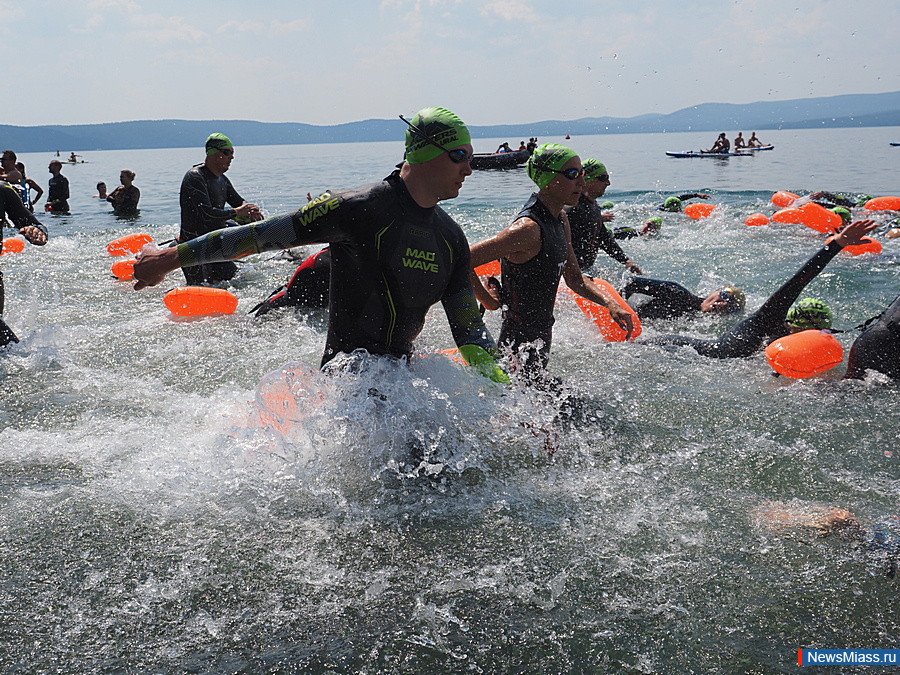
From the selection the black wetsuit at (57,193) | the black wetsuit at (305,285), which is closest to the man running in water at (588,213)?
the black wetsuit at (305,285)

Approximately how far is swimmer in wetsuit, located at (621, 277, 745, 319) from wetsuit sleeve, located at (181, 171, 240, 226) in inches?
201

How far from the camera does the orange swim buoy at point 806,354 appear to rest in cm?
561

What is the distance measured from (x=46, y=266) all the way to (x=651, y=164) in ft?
119

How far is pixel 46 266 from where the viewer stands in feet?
39.8

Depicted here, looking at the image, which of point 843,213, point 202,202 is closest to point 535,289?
point 202,202

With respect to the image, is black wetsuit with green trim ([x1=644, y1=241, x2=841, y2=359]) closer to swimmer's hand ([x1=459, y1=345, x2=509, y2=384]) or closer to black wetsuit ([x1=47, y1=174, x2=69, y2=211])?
swimmer's hand ([x1=459, y1=345, x2=509, y2=384])

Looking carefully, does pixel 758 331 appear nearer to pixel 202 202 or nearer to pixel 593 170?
pixel 593 170

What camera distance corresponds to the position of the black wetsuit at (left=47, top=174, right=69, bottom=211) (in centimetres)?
2125

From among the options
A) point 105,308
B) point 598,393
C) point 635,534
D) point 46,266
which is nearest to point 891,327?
point 598,393

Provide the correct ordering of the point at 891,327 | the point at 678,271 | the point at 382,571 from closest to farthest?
the point at 382,571, the point at 891,327, the point at 678,271

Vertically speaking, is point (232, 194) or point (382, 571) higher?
point (232, 194)

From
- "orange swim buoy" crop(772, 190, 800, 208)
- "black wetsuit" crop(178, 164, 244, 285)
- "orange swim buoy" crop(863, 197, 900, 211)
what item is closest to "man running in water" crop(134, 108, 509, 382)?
"black wetsuit" crop(178, 164, 244, 285)

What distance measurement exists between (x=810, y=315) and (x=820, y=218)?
8.61 meters

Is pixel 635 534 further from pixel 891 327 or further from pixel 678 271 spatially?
pixel 678 271
